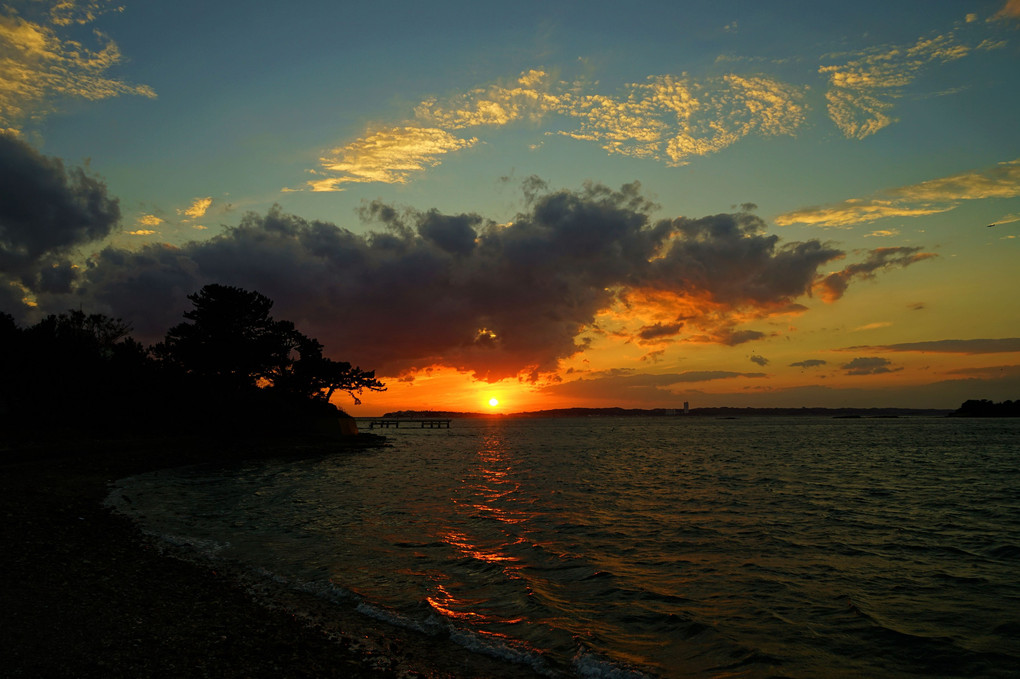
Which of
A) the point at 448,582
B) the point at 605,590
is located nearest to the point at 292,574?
the point at 448,582

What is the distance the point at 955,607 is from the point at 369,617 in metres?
11.4

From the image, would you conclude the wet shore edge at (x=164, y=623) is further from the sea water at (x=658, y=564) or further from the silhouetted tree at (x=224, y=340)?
the silhouetted tree at (x=224, y=340)

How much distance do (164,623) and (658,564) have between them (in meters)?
10.9

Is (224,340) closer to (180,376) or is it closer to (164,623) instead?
(180,376)

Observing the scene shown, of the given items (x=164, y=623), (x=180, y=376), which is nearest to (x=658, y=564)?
(x=164, y=623)

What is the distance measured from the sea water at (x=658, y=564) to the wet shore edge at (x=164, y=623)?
0.89 meters

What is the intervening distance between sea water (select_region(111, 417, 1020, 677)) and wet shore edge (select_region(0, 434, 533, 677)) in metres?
0.89

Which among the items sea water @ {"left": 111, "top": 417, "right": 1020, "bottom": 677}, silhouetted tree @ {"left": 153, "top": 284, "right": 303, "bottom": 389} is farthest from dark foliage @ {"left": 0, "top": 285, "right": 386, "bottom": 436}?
sea water @ {"left": 111, "top": 417, "right": 1020, "bottom": 677}

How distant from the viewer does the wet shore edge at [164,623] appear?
7.14 m

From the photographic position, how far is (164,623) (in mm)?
8547

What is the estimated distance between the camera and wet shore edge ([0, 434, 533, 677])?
7.14m

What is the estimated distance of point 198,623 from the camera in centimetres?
869

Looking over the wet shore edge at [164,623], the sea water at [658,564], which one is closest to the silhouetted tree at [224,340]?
the sea water at [658,564]

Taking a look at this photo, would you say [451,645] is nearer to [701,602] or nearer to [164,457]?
[701,602]
